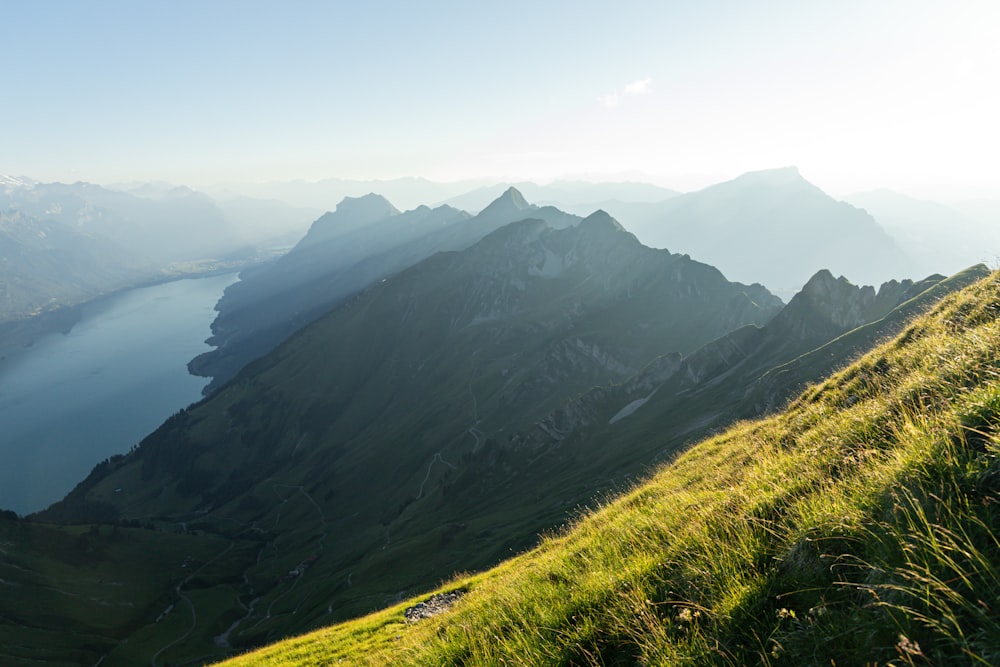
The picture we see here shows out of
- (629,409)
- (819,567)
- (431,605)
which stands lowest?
(629,409)

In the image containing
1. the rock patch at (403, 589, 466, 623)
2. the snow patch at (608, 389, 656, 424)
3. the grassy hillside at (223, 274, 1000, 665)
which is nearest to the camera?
the grassy hillside at (223, 274, 1000, 665)

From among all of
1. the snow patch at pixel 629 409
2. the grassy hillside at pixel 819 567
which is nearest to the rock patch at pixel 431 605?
the grassy hillside at pixel 819 567

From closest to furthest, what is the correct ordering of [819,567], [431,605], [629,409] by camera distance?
[819,567]
[431,605]
[629,409]

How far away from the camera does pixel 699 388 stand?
424 feet

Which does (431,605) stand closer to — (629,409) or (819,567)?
(819,567)

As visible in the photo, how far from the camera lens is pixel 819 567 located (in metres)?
5.09

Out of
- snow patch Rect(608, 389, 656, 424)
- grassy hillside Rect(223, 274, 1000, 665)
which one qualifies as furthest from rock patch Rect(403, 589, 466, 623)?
snow patch Rect(608, 389, 656, 424)

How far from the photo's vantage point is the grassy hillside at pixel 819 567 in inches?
154

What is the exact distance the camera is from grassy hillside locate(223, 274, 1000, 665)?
3.92m

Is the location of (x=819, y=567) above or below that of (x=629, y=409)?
above

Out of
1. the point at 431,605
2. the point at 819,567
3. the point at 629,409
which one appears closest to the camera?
the point at 819,567

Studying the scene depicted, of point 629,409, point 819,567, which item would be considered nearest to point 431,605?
point 819,567

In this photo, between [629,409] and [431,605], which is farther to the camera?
[629,409]

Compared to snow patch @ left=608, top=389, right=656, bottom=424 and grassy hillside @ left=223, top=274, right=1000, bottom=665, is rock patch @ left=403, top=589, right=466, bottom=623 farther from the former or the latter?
snow patch @ left=608, top=389, right=656, bottom=424
